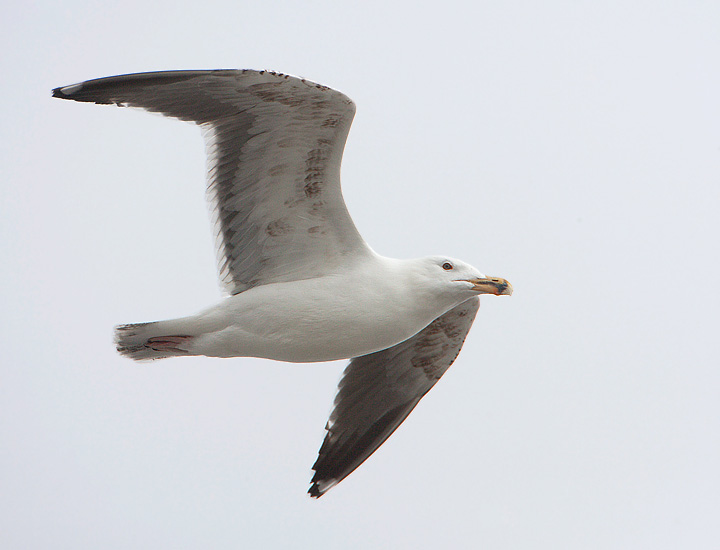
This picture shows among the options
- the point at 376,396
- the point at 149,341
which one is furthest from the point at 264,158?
the point at 376,396

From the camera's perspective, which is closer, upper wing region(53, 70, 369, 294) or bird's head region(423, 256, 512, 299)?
upper wing region(53, 70, 369, 294)

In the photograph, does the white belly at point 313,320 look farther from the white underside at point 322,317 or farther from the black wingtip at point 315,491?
the black wingtip at point 315,491

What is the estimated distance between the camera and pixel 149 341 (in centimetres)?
723

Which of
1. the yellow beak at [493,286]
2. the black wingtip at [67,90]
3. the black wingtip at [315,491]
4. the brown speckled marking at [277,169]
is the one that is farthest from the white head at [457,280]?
the black wingtip at [67,90]

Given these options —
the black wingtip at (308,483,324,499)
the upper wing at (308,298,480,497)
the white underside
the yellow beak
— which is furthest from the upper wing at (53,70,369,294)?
the black wingtip at (308,483,324,499)

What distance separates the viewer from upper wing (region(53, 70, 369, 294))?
6.43m

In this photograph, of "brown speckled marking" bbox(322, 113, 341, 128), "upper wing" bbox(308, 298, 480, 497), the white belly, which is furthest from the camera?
"upper wing" bbox(308, 298, 480, 497)

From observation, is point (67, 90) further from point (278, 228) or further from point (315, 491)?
point (315, 491)

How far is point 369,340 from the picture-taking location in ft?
23.1

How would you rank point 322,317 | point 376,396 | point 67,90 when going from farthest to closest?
point 376,396 → point 322,317 → point 67,90

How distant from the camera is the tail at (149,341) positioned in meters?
7.14

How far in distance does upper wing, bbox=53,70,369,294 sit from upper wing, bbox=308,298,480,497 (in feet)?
4.91

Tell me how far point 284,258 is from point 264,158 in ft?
2.50

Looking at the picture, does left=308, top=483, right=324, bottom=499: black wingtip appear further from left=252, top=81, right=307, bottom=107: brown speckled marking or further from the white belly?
left=252, top=81, right=307, bottom=107: brown speckled marking
